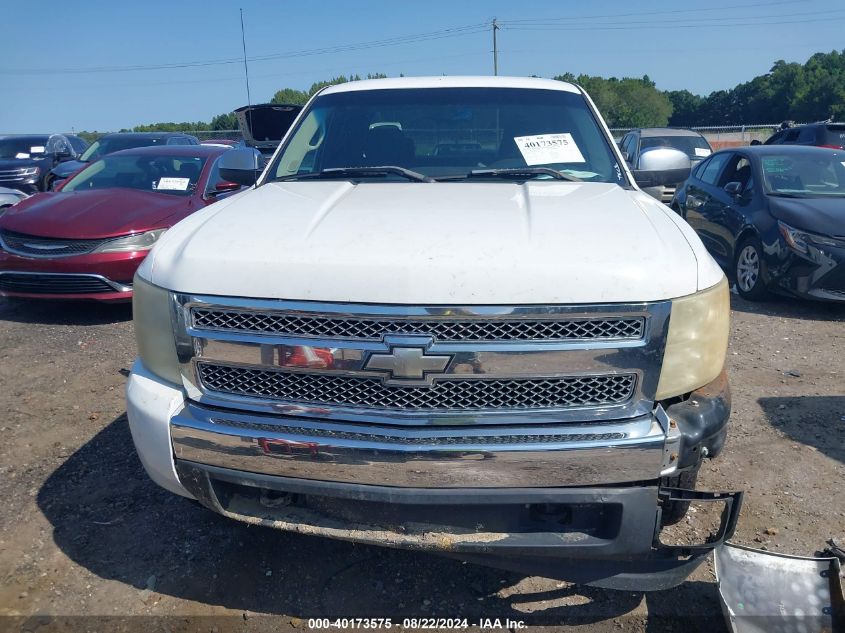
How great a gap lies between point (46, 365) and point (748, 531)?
486 cm

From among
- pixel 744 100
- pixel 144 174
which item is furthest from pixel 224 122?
pixel 744 100

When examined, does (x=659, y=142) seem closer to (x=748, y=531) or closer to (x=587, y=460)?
(x=748, y=531)

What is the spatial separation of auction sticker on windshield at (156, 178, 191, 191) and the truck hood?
15.5 ft

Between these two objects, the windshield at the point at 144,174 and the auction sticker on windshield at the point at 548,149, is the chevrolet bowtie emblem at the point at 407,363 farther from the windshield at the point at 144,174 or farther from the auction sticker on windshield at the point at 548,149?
the windshield at the point at 144,174

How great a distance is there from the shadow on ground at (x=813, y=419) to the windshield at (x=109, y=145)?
1080 cm

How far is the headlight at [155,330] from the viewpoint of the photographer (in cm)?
236

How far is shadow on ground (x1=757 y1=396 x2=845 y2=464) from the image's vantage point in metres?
3.95

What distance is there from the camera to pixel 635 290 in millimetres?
2125

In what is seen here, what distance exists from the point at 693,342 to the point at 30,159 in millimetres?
15675

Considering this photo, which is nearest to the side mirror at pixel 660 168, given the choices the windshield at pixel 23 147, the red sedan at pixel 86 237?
the red sedan at pixel 86 237

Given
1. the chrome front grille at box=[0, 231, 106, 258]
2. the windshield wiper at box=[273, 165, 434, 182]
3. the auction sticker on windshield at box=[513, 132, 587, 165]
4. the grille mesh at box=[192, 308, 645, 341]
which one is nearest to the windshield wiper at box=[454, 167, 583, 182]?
the auction sticker on windshield at box=[513, 132, 587, 165]

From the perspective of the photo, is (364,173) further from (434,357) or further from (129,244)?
(129,244)

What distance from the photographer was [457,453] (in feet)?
7.02

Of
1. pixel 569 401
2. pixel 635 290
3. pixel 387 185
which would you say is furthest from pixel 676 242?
pixel 387 185
